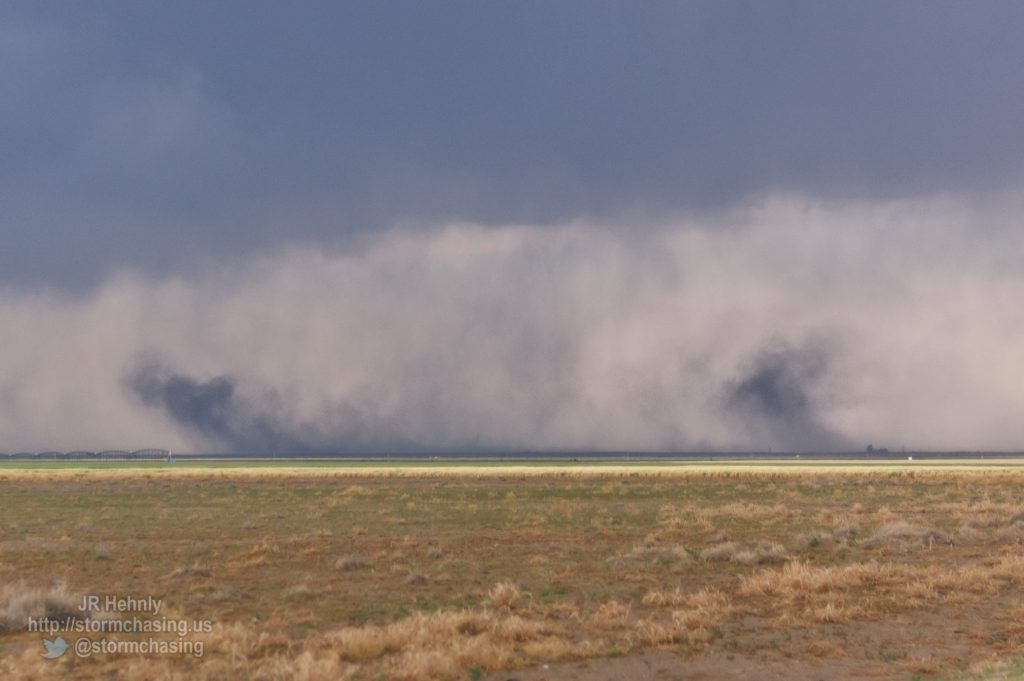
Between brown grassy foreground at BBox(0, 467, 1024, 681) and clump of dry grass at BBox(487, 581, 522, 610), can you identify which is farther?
clump of dry grass at BBox(487, 581, 522, 610)

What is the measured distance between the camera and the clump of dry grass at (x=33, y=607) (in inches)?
672

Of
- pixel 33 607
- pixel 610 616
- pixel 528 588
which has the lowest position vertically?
pixel 528 588

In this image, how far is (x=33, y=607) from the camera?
1770cm

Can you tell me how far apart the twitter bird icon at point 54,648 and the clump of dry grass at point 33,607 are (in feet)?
5.60

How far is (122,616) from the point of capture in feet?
61.3

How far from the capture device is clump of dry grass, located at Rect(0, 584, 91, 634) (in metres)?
17.1

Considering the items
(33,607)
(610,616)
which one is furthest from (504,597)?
(33,607)

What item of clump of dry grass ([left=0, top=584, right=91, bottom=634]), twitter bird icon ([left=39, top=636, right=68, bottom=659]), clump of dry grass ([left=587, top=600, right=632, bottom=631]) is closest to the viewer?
twitter bird icon ([left=39, top=636, right=68, bottom=659])

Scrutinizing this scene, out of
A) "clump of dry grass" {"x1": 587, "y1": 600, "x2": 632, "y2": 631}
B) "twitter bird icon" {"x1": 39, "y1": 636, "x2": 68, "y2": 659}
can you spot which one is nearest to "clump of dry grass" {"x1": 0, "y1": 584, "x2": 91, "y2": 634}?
"twitter bird icon" {"x1": 39, "y1": 636, "x2": 68, "y2": 659}

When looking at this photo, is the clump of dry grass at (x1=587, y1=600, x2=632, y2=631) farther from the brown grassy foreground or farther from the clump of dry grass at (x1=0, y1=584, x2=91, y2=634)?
the clump of dry grass at (x1=0, y1=584, x2=91, y2=634)

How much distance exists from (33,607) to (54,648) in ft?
9.36

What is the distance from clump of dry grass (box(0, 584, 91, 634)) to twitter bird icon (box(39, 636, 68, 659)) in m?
1.71

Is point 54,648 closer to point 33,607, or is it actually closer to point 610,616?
point 33,607

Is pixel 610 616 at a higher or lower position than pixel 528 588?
higher
